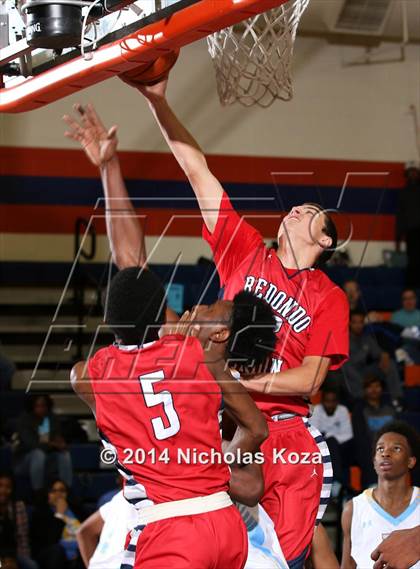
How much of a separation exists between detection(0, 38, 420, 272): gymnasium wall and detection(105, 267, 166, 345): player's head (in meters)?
9.29

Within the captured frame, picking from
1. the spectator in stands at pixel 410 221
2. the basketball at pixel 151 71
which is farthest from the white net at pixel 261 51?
the spectator in stands at pixel 410 221

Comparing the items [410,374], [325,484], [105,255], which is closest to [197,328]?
[325,484]

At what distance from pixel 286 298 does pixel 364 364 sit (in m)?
6.09

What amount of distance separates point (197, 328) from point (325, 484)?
3.69 ft

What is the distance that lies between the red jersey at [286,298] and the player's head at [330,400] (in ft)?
16.5

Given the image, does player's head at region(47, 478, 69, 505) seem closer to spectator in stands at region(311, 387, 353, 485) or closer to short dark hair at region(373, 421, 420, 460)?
spectator in stands at region(311, 387, 353, 485)

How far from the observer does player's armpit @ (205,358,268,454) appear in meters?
3.52

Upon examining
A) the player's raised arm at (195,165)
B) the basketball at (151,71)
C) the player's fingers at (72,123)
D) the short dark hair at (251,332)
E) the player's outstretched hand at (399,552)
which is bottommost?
the player's outstretched hand at (399,552)

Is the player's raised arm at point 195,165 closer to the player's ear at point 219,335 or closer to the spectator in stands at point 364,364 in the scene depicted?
the player's ear at point 219,335

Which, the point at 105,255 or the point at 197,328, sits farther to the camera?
the point at 105,255

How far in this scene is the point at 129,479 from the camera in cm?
355

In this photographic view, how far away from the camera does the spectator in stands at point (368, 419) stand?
917 cm

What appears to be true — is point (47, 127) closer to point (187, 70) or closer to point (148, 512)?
point (187, 70)

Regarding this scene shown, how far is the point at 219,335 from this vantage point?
3637 millimetres
